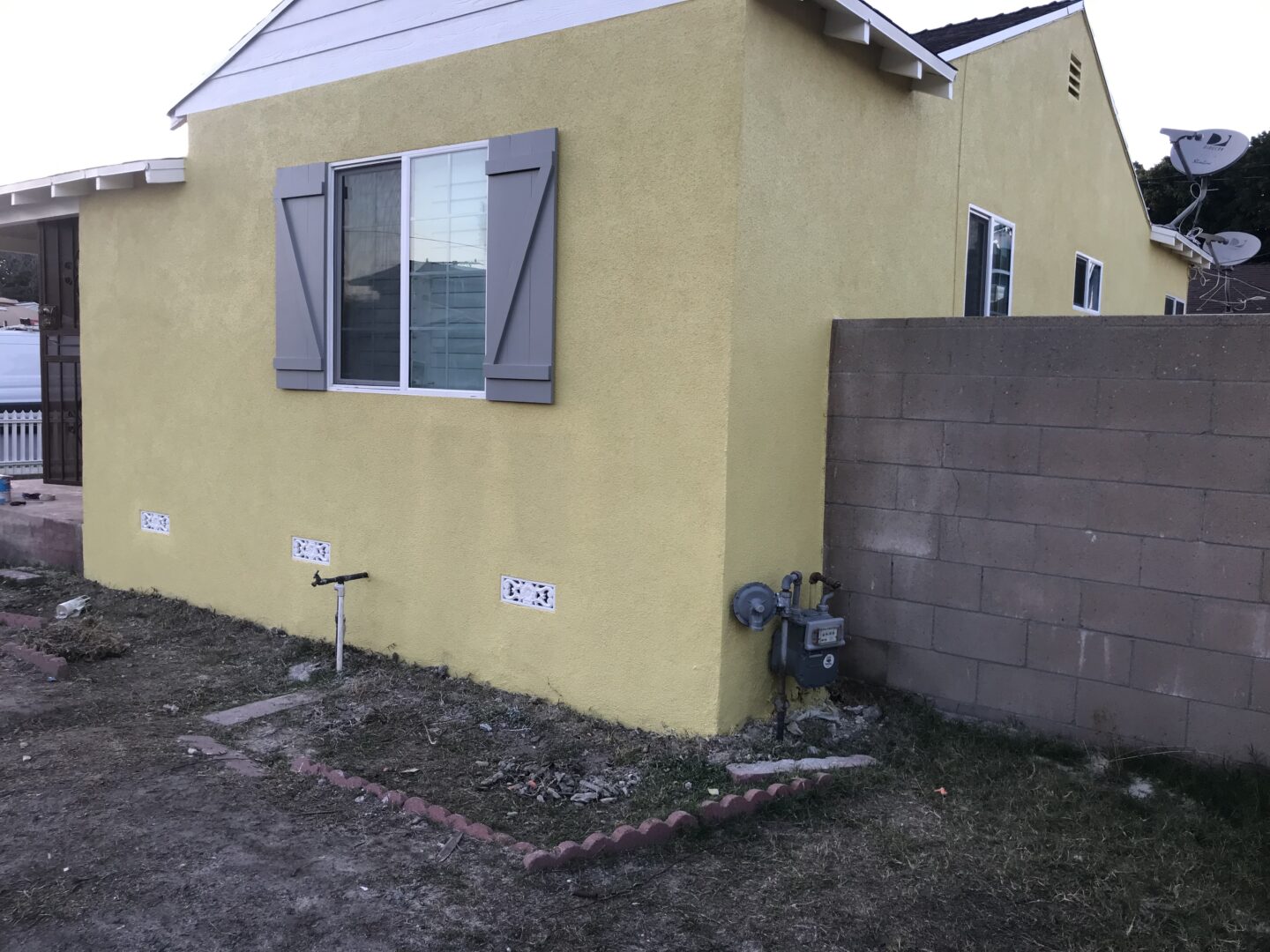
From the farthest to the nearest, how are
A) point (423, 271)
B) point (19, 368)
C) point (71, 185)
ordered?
1. point (19, 368)
2. point (71, 185)
3. point (423, 271)

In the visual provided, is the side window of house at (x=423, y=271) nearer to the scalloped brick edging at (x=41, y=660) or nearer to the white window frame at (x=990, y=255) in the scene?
the scalloped brick edging at (x=41, y=660)

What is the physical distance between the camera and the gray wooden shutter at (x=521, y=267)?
513cm

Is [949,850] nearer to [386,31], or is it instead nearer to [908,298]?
[908,298]

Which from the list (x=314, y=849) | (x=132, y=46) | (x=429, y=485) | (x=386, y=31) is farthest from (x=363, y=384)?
(x=132, y=46)

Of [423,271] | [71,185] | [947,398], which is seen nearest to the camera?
[947,398]

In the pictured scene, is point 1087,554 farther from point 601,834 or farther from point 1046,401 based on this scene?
point 601,834

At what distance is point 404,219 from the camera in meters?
5.92

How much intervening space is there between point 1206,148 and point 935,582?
274 inches

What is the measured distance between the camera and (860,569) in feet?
17.4

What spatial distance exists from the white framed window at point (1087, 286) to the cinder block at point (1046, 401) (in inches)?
195

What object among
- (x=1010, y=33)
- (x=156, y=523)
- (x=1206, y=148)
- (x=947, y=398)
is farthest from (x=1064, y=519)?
(x=1206, y=148)

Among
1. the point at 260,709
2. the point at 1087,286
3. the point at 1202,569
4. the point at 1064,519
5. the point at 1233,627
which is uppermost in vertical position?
the point at 1087,286

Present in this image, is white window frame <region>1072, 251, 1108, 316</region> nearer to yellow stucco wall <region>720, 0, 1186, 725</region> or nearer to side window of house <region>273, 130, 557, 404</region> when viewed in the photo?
yellow stucco wall <region>720, 0, 1186, 725</region>

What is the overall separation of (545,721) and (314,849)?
1.52 meters
